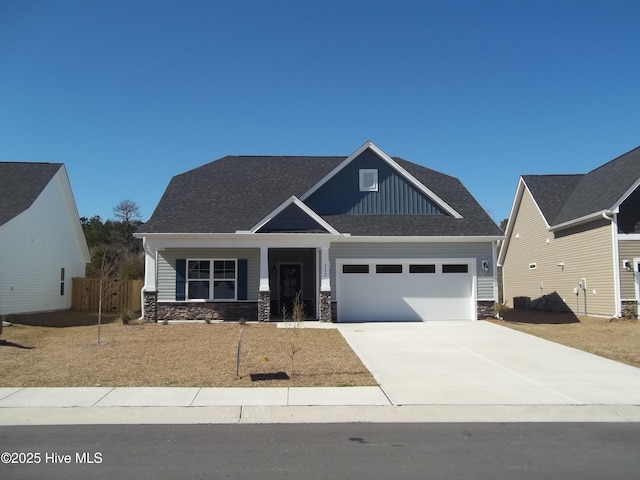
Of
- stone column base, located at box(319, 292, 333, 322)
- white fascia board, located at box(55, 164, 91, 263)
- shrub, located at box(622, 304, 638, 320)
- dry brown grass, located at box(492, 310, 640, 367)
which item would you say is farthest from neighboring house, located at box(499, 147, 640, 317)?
white fascia board, located at box(55, 164, 91, 263)

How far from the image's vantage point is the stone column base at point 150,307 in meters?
19.0

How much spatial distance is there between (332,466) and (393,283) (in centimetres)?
1491

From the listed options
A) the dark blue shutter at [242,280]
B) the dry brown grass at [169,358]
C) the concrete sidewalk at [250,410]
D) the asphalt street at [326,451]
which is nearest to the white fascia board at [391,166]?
the dark blue shutter at [242,280]

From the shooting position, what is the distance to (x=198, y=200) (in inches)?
849

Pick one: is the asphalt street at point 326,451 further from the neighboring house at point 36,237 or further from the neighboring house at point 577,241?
the neighboring house at point 36,237

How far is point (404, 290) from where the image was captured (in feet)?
66.0

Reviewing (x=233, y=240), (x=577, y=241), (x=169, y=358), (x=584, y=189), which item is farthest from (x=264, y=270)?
(x=584, y=189)

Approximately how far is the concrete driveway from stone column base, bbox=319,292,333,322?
2.44m

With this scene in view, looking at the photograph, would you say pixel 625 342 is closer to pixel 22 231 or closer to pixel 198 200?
pixel 198 200

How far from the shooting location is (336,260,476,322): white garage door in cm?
2003

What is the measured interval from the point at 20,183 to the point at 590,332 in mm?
22211

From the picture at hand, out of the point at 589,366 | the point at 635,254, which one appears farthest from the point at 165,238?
the point at 635,254

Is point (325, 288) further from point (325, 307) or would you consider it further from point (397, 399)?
point (397, 399)

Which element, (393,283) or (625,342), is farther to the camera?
(393,283)
